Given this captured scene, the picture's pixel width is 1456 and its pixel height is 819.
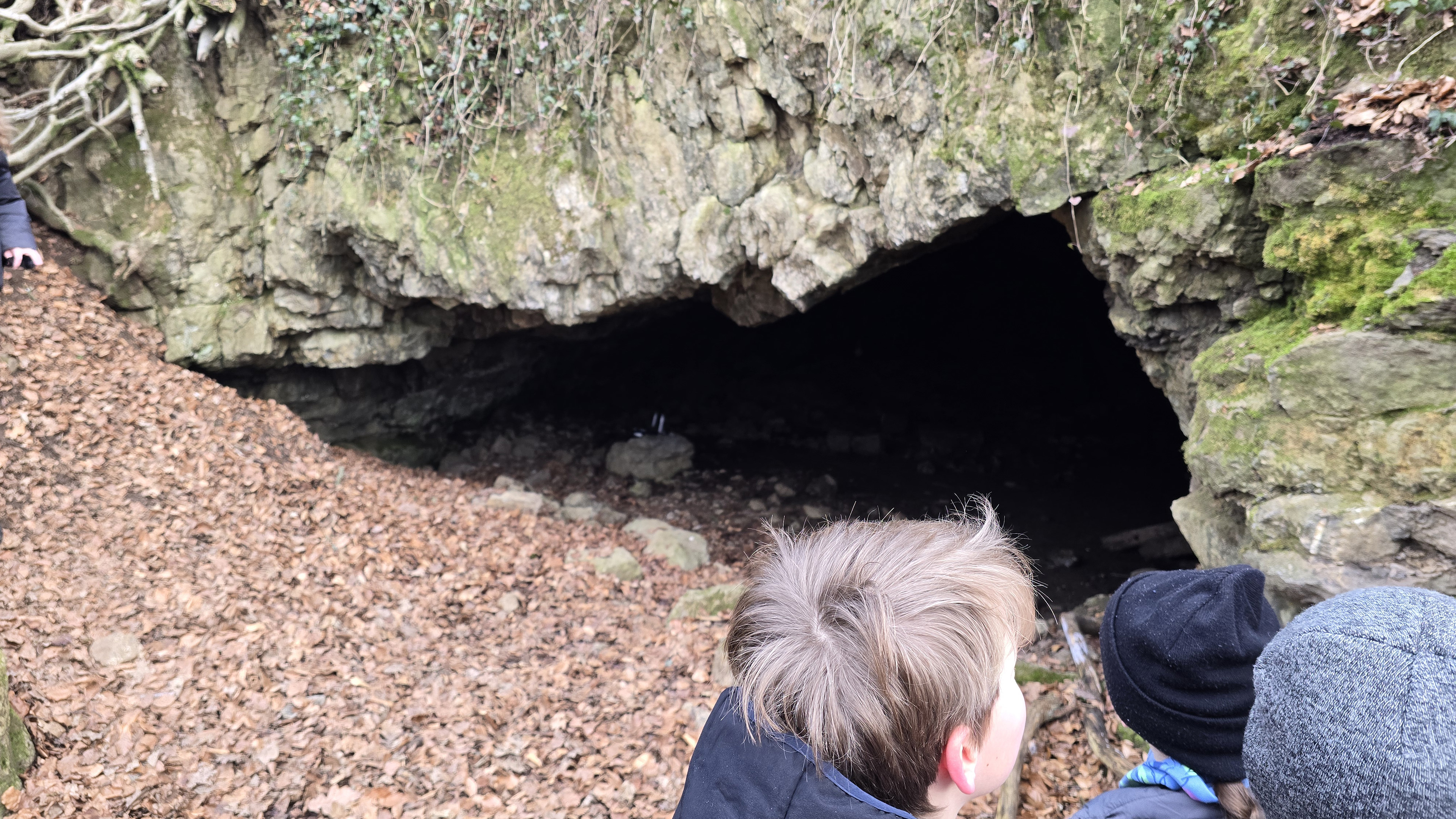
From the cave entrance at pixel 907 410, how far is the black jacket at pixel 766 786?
5.83 m

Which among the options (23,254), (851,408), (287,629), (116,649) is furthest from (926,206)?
(851,408)

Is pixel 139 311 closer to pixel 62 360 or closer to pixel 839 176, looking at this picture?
pixel 62 360

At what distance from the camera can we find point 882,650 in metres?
1.20

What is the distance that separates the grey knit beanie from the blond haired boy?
36 centimetres

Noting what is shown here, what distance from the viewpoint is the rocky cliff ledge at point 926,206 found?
324 centimetres

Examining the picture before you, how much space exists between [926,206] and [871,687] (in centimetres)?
→ 420

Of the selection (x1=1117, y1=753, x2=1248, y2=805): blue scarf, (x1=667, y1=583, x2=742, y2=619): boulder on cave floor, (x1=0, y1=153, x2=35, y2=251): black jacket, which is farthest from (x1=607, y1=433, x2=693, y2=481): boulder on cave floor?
(x1=1117, y1=753, x2=1248, y2=805): blue scarf

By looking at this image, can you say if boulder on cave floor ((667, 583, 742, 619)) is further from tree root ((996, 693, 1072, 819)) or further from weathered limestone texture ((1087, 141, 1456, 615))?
weathered limestone texture ((1087, 141, 1456, 615))

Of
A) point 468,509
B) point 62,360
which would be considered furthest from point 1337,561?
point 62,360

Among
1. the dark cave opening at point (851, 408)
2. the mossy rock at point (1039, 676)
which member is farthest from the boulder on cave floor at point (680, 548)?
the mossy rock at point (1039, 676)

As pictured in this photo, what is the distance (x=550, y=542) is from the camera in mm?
6340

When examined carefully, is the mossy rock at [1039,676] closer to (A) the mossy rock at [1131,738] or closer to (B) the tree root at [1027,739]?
(B) the tree root at [1027,739]

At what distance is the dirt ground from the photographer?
12.2ft

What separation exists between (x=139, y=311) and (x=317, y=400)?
5.61ft
